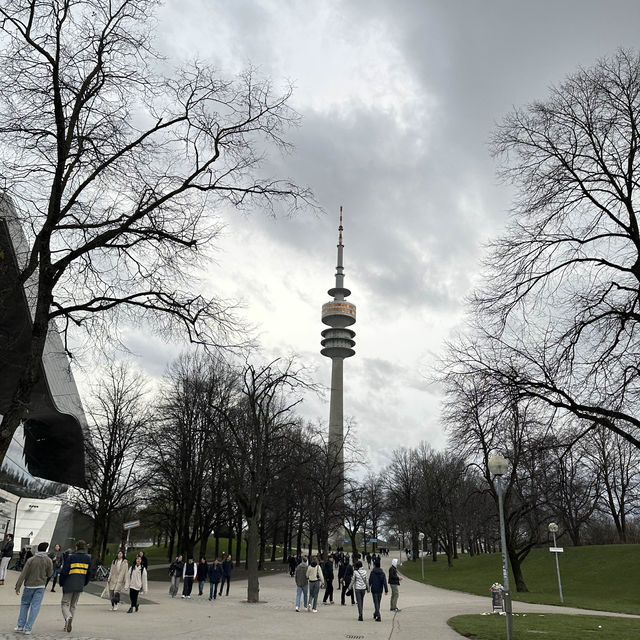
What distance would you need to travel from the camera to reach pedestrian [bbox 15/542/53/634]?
10.3 meters

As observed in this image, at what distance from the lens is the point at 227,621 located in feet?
46.5

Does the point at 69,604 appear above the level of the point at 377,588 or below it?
below

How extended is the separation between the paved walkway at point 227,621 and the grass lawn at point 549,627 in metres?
0.60

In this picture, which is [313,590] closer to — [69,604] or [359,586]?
[359,586]

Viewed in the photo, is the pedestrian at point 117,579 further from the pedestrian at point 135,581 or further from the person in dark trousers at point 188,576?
the person in dark trousers at point 188,576

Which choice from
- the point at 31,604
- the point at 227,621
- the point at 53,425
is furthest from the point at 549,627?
the point at 53,425

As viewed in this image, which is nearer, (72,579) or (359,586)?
(72,579)

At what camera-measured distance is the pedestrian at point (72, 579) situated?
10.9 m

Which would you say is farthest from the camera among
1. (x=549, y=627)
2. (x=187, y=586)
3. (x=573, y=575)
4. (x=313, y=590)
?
(x=573, y=575)

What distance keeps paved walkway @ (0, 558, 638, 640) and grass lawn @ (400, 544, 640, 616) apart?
34.4 feet

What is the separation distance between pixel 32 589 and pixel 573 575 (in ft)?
116

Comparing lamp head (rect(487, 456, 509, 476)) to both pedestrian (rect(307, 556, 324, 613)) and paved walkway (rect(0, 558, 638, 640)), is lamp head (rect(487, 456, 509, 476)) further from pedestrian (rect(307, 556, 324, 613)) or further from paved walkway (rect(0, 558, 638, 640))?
pedestrian (rect(307, 556, 324, 613))

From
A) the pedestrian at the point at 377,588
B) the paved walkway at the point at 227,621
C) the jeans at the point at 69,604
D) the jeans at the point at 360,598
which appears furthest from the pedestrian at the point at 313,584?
the jeans at the point at 69,604

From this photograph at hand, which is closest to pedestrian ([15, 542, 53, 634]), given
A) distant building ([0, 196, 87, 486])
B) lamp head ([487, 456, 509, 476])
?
lamp head ([487, 456, 509, 476])
